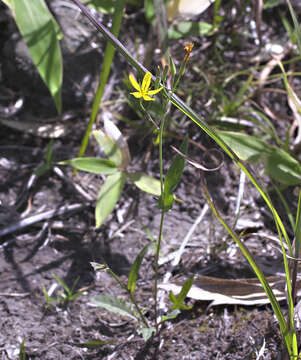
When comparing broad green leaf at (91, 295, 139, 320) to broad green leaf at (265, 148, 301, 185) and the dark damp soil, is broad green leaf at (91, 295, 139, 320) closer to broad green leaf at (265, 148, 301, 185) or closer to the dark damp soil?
the dark damp soil

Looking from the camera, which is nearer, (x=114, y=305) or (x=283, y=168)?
(x=114, y=305)

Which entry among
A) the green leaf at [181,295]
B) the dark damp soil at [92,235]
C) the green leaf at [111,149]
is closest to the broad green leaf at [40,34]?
the green leaf at [111,149]

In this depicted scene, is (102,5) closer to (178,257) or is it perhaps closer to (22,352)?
(178,257)

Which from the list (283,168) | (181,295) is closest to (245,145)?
(283,168)

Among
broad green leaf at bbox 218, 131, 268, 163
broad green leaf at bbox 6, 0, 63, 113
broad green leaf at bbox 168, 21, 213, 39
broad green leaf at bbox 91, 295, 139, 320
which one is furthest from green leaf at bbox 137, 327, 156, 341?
broad green leaf at bbox 168, 21, 213, 39

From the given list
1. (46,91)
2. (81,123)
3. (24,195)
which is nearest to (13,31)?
(46,91)

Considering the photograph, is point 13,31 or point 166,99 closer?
point 166,99

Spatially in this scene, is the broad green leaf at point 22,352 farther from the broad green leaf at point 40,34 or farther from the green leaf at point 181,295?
the broad green leaf at point 40,34

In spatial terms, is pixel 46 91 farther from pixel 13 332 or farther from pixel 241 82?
pixel 13 332
